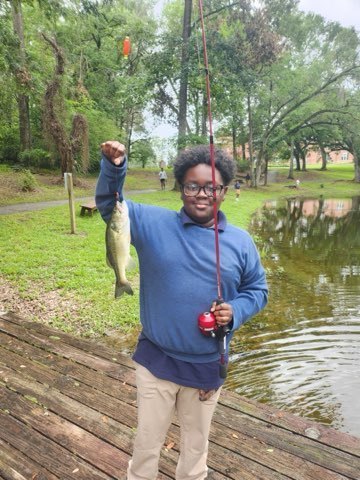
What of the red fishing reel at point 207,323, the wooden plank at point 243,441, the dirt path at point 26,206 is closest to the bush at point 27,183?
the dirt path at point 26,206

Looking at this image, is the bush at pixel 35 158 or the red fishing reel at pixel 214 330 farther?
the bush at pixel 35 158

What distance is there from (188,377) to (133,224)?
826 millimetres

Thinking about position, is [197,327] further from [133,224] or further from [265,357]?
[265,357]

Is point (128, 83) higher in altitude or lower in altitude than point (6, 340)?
higher

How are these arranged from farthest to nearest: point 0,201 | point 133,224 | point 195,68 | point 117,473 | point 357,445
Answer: point 195,68 → point 0,201 → point 357,445 → point 117,473 → point 133,224

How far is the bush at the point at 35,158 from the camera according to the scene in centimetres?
2064

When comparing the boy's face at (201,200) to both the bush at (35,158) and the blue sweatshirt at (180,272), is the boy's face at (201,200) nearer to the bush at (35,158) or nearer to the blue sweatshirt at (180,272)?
the blue sweatshirt at (180,272)

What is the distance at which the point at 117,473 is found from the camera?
2.54 metres

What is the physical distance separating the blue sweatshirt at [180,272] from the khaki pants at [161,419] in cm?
18

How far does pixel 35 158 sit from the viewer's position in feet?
68.7

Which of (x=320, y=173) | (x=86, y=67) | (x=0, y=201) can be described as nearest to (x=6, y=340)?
(x=0, y=201)

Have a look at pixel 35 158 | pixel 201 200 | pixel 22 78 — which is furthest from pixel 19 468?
pixel 35 158

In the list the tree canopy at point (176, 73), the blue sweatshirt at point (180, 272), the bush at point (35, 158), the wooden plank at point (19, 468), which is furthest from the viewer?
the bush at point (35, 158)

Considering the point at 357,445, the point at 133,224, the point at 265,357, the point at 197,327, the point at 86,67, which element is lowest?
the point at 265,357
